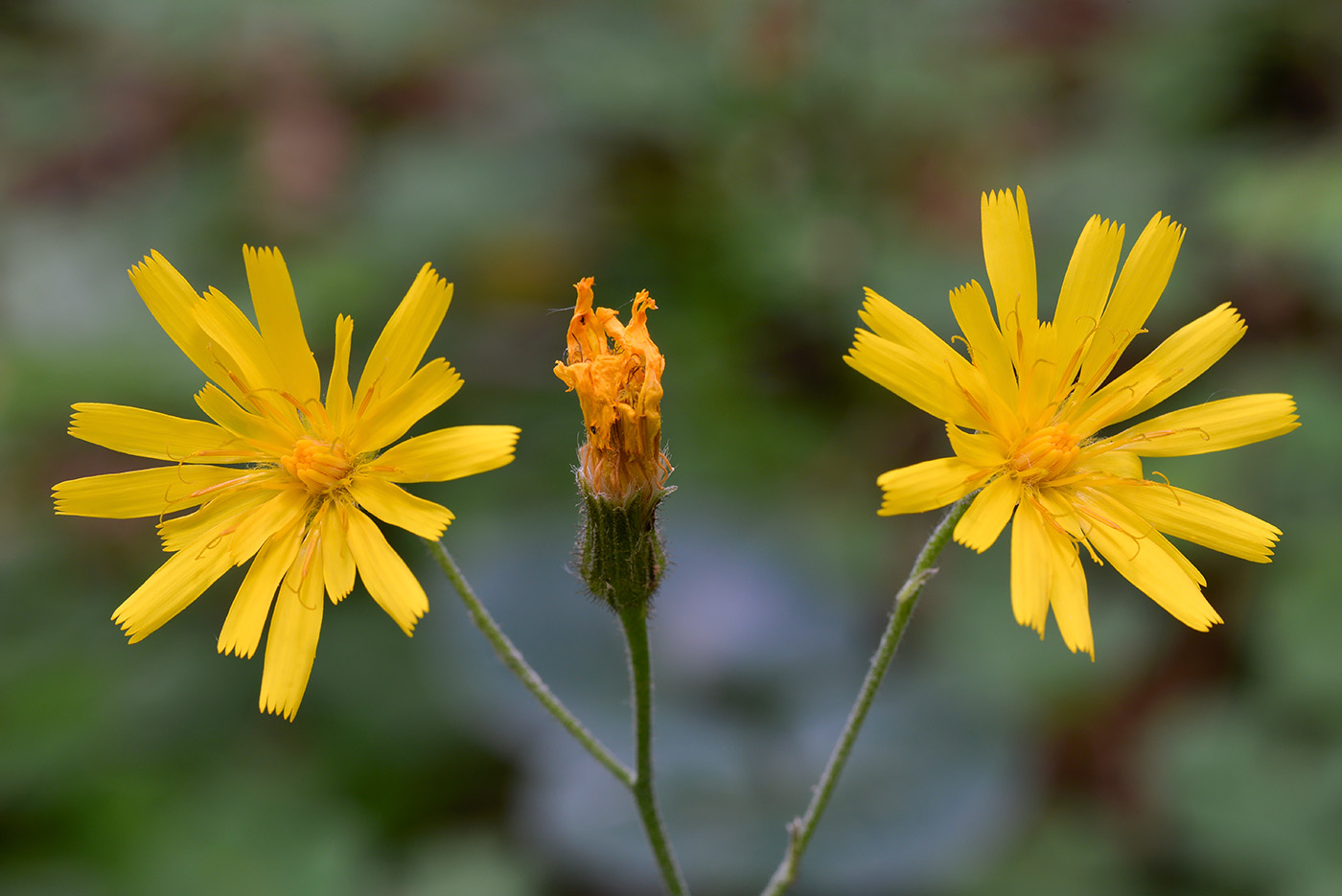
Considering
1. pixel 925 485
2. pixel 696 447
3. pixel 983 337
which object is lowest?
pixel 925 485

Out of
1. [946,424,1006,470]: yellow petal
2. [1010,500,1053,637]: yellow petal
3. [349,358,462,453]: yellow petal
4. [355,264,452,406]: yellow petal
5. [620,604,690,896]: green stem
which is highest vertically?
[355,264,452,406]: yellow petal

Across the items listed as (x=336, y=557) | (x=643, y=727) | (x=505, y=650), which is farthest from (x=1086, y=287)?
(x=336, y=557)

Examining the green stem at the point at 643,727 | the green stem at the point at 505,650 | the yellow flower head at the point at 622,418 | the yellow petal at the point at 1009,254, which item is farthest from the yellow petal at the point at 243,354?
the yellow petal at the point at 1009,254

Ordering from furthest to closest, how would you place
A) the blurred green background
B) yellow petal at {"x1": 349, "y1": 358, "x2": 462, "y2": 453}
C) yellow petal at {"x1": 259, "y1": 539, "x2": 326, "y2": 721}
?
the blurred green background < yellow petal at {"x1": 349, "y1": 358, "x2": 462, "y2": 453} < yellow petal at {"x1": 259, "y1": 539, "x2": 326, "y2": 721}

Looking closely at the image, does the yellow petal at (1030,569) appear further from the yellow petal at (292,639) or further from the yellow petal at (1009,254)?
the yellow petal at (292,639)

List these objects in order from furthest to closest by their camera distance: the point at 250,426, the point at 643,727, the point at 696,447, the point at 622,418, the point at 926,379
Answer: the point at 696,447, the point at 250,426, the point at 643,727, the point at 622,418, the point at 926,379

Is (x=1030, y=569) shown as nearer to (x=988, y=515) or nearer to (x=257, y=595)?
(x=988, y=515)

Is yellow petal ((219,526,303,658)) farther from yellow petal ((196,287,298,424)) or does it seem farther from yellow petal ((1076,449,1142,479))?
yellow petal ((1076,449,1142,479))

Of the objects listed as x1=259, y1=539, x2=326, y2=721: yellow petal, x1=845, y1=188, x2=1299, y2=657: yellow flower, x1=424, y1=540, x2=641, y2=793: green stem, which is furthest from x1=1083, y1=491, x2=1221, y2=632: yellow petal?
x1=259, y1=539, x2=326, y2=721: yellow petal

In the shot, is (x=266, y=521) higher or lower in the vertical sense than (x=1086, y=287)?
lower
